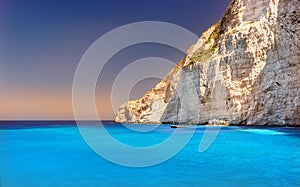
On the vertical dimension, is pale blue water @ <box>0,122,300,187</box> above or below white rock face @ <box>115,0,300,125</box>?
below

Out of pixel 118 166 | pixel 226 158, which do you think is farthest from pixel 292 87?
pixel 118 166

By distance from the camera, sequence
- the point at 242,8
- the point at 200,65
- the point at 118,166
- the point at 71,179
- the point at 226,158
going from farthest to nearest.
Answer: the point at 200,65
the point at 242,8
the point at 226,158
the point at 118,166
the point at 71,179

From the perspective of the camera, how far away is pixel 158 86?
64.9 meters

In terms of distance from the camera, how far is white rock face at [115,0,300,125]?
28734mm

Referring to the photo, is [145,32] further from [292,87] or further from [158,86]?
[158,86]

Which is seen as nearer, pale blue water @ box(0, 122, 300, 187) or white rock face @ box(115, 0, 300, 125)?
pale blue water @ box(0, 122, 300, 187)

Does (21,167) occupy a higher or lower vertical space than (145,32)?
lower

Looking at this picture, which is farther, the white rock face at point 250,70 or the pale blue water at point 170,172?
the white rock face at point 250,70

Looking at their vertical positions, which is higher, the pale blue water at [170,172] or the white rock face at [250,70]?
the white rock face at [250,70]

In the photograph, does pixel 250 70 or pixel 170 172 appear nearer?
pixel 170 172

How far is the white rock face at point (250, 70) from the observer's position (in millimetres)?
28734

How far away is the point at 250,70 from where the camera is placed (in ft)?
107

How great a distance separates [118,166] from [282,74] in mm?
25379

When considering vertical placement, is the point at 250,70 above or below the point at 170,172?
above
